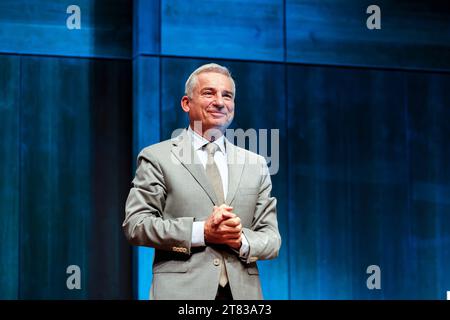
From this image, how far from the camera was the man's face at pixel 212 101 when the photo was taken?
8.82 feet

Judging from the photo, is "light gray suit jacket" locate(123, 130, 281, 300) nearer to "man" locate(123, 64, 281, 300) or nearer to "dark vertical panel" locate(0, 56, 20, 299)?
"man" locate(123, 64, 281, 300)

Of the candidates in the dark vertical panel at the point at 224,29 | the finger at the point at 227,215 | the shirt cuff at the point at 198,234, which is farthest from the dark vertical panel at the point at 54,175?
the finger at the point at 227,215

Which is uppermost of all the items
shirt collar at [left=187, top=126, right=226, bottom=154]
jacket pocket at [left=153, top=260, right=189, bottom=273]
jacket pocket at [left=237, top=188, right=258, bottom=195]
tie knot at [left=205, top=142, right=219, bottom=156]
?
shirt collar at [left=187, top=126, right=226, bottom=154]

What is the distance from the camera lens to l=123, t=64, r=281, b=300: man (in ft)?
8.30

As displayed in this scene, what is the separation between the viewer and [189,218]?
8.35 feet

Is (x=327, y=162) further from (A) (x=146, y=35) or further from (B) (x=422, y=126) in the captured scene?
(A) (x=146, y=35)

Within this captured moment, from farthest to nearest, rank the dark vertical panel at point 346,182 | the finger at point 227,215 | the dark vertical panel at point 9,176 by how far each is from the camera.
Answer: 1. the dark vertical panel at point 346,182
2. the dark vertical panel at point 9,176
3. the finger at point 227,215

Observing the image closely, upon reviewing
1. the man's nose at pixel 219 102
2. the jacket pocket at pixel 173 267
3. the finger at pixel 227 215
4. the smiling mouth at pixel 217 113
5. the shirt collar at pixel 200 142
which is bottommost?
the jacket pocket at pixel 173 267

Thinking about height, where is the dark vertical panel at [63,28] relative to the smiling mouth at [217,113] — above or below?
above

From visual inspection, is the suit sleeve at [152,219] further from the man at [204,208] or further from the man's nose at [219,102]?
the man's nose at [219,102]

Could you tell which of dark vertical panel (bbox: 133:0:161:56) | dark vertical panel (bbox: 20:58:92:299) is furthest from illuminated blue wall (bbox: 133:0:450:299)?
dark vertical panel (bbox: 20:58:92:299)

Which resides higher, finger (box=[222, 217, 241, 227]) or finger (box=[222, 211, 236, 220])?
finger (box=[222, 211, 236, 220])

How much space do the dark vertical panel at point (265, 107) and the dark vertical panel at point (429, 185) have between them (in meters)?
0.97

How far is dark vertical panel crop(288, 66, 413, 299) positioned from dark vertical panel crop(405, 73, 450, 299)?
8cm
